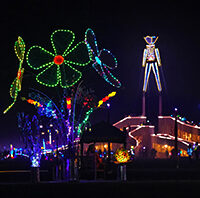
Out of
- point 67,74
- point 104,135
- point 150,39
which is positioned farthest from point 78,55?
point 150,39

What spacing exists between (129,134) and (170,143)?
5.34 m

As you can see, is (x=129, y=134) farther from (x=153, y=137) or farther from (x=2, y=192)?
(x=2, y=192)

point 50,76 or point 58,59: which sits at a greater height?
point 58,59

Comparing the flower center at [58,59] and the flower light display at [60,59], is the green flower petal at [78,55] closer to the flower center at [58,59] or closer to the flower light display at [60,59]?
the flower light display at [60,59]

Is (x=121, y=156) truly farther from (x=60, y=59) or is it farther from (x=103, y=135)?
(x=103, y=135)

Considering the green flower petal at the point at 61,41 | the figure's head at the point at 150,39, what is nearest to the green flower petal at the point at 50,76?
the green flower petal at the point at 61,41

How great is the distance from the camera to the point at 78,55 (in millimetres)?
17094

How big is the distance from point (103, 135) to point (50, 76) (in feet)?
19.1

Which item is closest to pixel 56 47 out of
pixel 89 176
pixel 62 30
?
pixel 62 30

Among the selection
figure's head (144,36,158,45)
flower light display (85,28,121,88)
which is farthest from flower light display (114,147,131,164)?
figure's head (144,36,158,45)

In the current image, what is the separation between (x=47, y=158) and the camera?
135 feet

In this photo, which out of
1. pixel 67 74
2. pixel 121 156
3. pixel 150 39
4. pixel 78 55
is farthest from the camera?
pixel 150 39

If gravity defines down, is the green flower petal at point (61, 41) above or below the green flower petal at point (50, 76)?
above

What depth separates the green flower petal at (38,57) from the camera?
17406 mm
